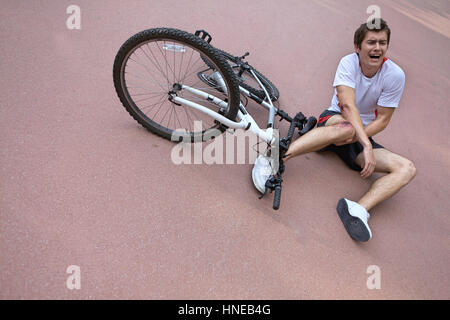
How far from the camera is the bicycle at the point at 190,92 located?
1756 millimetres

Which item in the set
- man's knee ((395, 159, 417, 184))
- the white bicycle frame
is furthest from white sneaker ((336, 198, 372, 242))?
the white bicycle frame

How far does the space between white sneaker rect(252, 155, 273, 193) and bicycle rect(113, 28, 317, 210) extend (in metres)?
0.05

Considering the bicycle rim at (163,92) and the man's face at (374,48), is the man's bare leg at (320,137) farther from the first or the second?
the bicycle rim at (163,92)

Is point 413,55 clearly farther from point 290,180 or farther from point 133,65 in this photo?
point 133,65

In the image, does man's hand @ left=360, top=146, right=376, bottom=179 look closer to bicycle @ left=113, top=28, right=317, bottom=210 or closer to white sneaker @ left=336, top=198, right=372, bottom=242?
white sneaker @ left=336, top=198, right=372, bottom=242

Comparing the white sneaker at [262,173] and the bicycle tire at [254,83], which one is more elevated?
the bicycle tire at [254,83]

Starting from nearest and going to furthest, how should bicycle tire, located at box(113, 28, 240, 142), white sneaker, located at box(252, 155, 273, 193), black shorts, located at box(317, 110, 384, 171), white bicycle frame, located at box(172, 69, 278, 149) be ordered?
bicycle tire, located at box(113, 28, 240, 142) < white bicycle frame, located at box(172, 69, 278, 149) < white sneaker, located at box(252, 155, 273, 193) < black shorts, located at box(317, 110, 384, 171)

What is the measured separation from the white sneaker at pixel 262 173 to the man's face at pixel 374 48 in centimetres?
92

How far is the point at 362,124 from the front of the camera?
208cm

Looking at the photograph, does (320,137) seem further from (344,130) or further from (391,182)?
(391,182)

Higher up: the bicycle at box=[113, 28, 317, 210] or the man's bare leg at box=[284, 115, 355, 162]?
the bicycle at box=[113, 28, 317, 210]

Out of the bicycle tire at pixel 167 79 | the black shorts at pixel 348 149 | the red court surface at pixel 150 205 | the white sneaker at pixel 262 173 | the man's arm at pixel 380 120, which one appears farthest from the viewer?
the black shorts at pixel 348 149

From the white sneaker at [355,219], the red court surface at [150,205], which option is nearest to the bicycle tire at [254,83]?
the red court surface at [150,205]

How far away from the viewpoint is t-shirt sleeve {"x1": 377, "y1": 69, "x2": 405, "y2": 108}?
2012mm
